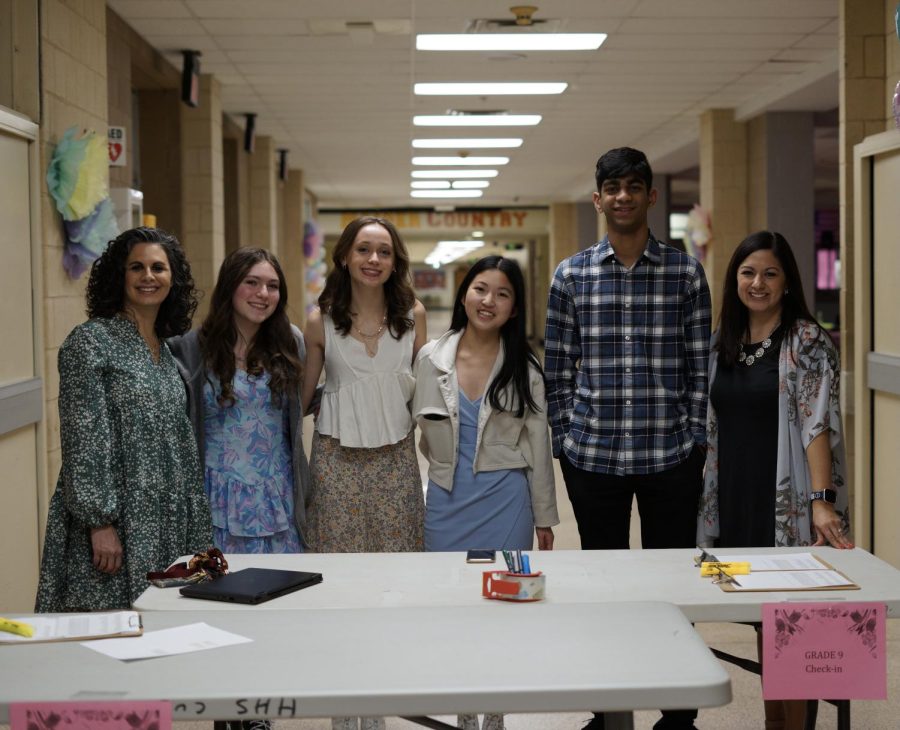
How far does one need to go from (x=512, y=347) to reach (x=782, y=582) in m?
1.06

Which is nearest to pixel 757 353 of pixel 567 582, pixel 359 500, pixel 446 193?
pixel 567 582

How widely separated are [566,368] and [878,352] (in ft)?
6.63

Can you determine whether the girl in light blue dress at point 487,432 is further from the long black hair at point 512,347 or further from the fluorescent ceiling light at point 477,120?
the fluorescent ceiling light at point 477,120

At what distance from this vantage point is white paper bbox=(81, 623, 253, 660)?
199 cm

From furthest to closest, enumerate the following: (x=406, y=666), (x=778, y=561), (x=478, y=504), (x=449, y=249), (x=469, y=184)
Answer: (x=449, y=249) < (x=469, y=184) < (x=478, y=504) < (x=778, y=561) < (x=406, y=666)

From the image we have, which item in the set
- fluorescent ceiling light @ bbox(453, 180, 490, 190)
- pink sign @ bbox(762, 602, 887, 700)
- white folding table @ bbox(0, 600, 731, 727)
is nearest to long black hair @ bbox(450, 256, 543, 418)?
white folding table @ bbox(0, 600, 731, 727)

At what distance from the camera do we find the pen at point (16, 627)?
2107 millimetres

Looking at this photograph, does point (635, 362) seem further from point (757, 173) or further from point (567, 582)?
point (757, 173)

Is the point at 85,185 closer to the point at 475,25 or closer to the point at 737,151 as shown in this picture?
the point at 475,25

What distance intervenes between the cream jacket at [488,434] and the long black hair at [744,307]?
0.57 m

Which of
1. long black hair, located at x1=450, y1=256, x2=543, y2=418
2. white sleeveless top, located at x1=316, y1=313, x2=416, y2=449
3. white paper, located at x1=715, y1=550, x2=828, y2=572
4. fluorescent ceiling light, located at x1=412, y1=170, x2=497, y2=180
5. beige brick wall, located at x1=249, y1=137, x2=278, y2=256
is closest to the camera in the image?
white paper, located at x1=715, y1=550, x2=828, y2=572

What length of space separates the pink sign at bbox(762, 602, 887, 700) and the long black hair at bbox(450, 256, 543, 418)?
1.05m

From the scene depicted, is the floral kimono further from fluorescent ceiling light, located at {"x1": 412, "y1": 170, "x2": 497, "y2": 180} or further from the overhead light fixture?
fluorescent ceiling light, located at {"x1": 412, "y1": 170, "x2": 497, "y2": 180}

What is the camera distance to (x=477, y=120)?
33.9 feet
